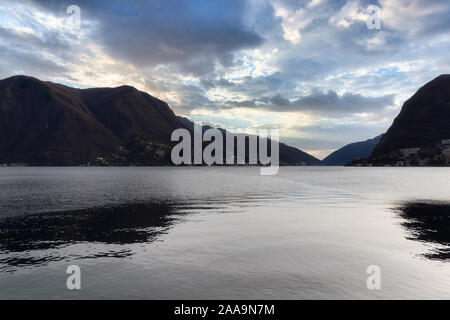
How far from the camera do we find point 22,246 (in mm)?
34719

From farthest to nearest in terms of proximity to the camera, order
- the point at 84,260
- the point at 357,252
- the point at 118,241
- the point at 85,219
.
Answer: the point at 85,219
the point at 118,241
the point at 357,252
the point at 84,260

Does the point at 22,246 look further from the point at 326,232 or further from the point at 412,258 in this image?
the point at 412,258

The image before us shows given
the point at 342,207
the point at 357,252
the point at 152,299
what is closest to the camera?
the point at 152,299

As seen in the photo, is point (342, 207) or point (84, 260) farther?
point (342, 207)

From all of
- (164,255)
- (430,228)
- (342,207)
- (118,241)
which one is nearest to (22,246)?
(118,241)

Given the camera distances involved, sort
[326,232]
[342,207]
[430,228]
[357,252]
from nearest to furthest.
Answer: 1. [357,252]
2. [326,232]
3. [430,228]
4. [342,207]

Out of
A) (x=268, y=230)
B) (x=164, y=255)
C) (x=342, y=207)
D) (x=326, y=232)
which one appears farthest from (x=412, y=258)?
(x=342, y=207)

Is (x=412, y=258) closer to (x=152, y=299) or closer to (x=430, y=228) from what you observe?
(x=430, y=228)

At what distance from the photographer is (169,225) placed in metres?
48.3
